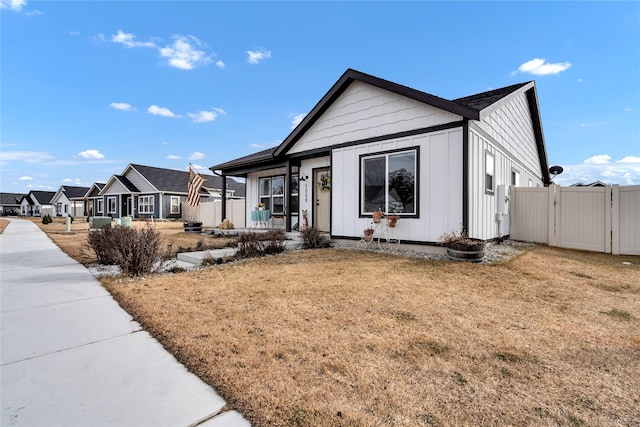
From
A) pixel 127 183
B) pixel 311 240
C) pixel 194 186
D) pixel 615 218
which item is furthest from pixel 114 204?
pixel 615 218

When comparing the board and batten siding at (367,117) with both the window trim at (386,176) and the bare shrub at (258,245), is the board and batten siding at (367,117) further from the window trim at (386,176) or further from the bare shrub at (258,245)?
the bare shrub at (258,245)

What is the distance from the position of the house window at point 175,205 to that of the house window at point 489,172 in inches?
1057

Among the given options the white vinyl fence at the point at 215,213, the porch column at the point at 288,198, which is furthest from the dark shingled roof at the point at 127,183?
the porch column at the point at 288,198

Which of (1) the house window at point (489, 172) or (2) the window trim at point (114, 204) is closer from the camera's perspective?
(1) the house window at point (489, 172)

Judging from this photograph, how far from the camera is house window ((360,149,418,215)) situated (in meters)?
7.05

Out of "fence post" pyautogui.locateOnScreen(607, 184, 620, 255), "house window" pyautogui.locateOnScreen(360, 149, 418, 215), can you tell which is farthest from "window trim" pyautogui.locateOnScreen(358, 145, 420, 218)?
"fence post" pyautogui.locateOnScreen(607, 184, 620, 255)

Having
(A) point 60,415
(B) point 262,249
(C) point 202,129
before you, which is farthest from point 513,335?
(C) point 202,129

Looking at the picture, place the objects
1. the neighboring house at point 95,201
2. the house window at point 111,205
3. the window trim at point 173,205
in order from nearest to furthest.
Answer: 1. the window trim at point 173,205
2. the house window at point 111,205
3. the neighboring house at point 95,201

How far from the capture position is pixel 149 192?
26.6 m

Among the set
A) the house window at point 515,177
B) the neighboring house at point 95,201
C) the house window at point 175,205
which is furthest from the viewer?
the neighboring house at point 95,201

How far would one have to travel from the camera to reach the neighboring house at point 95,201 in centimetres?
3317

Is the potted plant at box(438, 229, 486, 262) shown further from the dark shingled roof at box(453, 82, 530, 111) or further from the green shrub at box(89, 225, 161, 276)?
the green shrub at box(89, 225, 161, 276)

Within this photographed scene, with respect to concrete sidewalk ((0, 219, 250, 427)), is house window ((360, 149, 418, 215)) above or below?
above

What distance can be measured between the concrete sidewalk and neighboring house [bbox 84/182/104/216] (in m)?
36.6
